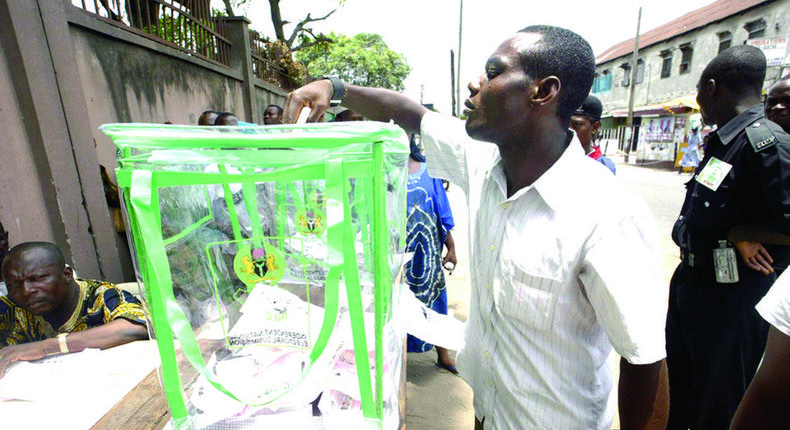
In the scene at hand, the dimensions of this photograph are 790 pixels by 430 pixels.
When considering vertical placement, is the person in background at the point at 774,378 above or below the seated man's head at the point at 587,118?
below

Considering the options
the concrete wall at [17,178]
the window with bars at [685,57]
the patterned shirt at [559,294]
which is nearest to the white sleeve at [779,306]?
the patterned shirt at [559,294]

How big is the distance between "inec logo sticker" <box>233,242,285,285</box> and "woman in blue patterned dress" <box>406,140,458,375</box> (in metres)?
1.59

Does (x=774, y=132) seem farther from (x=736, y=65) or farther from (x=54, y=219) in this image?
(x=54, y=219)

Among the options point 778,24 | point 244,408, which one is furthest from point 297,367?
point 778,24

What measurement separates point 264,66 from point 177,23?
12.5ft

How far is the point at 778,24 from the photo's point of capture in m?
11.7

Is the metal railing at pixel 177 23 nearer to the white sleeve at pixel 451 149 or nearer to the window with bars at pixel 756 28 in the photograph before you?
the white sleeve at pixel 451 149

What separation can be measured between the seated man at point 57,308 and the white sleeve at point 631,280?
1550 mm

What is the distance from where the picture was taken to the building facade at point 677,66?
11.8 metres

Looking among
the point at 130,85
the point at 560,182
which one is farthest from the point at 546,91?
the point at 130,85

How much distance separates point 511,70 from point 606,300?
1.88 ft

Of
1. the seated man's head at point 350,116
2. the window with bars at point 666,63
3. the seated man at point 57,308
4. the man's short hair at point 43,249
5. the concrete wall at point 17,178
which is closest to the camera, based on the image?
the seated man at point 57,308

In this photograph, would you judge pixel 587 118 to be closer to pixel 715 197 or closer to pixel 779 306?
pixel 715 197

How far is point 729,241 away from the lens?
1.52 meters
